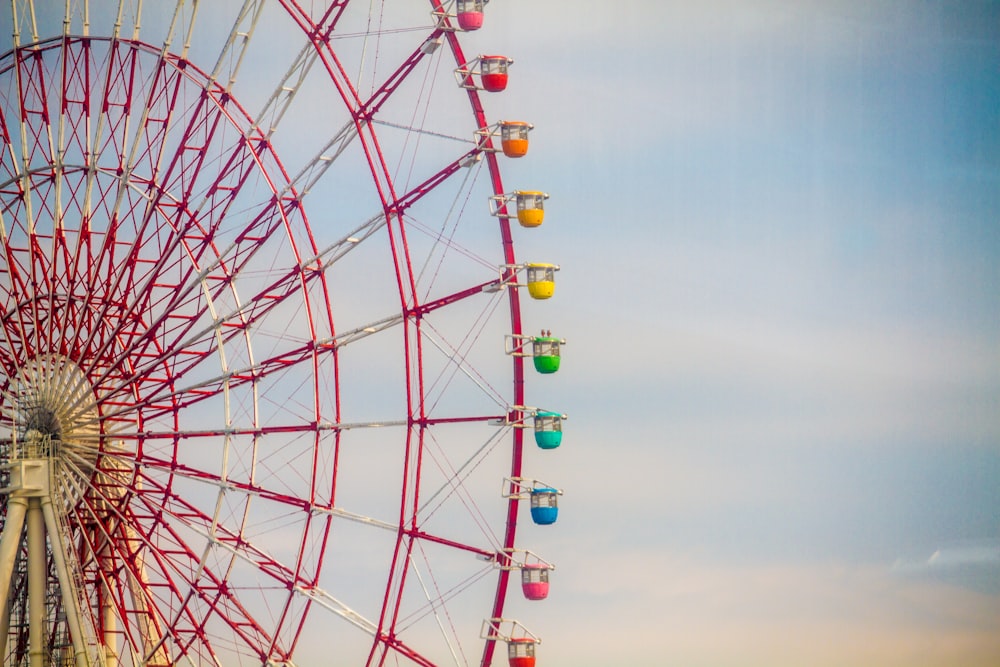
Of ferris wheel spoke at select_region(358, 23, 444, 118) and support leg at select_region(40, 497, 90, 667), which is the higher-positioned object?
ferris wheel spoke at select_region(358, 23, 444, 118)

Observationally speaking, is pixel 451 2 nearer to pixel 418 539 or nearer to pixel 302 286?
pixel 302 286

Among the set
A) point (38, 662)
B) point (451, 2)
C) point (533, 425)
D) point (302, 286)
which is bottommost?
point (38, 662)

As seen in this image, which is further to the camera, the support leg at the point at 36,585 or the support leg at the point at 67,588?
the support leg at the point at 36,585

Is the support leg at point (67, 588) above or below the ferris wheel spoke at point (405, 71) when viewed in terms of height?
below

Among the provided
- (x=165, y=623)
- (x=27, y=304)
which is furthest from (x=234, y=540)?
(x=27, y=304)

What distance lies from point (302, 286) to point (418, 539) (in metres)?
5.38

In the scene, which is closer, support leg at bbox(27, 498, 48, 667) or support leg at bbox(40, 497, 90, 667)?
support leg at bbox(40, 497, 90, 667)

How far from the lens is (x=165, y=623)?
1385 inches

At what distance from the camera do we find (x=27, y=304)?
122 ft

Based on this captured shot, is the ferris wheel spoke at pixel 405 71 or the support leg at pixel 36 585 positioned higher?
the ferris wheel spoke at pixel 405 71

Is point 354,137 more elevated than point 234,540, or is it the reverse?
point 354,137

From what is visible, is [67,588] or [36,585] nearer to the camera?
[67,588]

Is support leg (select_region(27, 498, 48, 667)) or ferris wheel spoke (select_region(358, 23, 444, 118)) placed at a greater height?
ferris wheel spoke (select_region(358, 23, 444, 118))

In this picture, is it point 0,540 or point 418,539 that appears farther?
point 0,540
